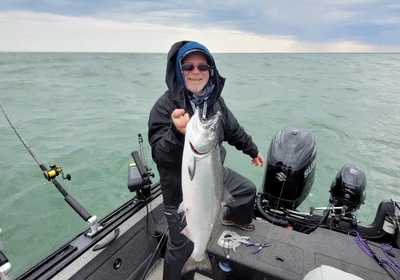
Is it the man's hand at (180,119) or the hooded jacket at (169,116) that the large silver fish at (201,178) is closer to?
the man's hand at (180,119)

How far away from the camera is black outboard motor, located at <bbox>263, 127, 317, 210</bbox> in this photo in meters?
3.56

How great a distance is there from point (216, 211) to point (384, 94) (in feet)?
84.2

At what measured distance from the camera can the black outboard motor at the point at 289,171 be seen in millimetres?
3561

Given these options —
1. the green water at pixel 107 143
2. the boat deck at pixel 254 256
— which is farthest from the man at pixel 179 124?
the green water at pixel 107 143

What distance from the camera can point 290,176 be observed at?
355cm

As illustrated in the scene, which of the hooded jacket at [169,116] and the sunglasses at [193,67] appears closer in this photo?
the hooded jacket at [169,116]

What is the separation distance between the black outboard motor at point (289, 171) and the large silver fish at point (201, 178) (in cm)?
181

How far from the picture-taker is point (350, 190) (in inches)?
140

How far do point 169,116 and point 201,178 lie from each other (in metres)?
0.70

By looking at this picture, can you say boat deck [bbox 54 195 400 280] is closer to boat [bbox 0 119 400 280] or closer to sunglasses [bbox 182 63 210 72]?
boat [bbox 0 119 400 280]

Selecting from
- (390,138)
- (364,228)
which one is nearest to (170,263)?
(364,228)

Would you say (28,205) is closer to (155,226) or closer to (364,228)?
(155,226)

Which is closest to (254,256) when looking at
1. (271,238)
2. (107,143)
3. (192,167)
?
(271,238)

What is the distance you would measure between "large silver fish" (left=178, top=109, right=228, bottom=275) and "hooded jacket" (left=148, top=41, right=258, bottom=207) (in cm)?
23
